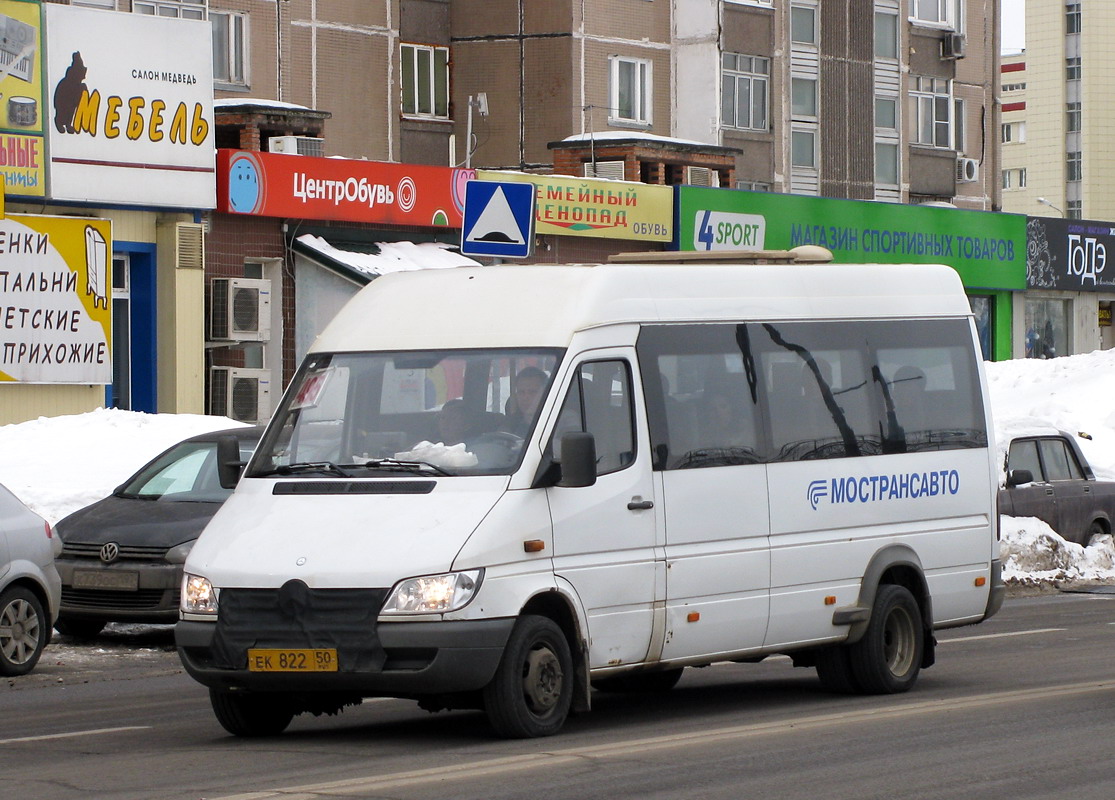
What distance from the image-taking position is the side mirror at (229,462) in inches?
430

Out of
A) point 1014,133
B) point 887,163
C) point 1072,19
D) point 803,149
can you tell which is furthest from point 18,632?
point 1014,133

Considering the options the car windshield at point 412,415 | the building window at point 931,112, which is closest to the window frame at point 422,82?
the building window at point 931,112

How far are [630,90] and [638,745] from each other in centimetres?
3909

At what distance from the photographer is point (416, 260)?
3203 centimetres

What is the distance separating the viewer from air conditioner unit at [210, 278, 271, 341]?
29766 mm

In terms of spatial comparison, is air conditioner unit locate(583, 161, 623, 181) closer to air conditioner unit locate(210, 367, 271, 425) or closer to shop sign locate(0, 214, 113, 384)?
air conditioner unit locate(210, 367, 271, 425)

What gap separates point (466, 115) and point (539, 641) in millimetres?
39826

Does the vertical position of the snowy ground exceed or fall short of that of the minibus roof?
it falls short

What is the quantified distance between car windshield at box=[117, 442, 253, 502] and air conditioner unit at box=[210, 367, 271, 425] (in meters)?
12.8

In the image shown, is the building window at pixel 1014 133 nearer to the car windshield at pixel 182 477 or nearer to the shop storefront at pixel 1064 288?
the shop storefront at pixel 1064 288

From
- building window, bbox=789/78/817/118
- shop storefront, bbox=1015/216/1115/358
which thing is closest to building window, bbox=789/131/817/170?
building window, bbox=789/78/817/118

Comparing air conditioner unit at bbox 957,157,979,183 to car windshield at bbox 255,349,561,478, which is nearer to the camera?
A: car windshield at bbox 255,349,561,478

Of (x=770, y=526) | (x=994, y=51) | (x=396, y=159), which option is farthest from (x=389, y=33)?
(x=770, y=526)

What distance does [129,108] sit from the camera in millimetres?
28188
